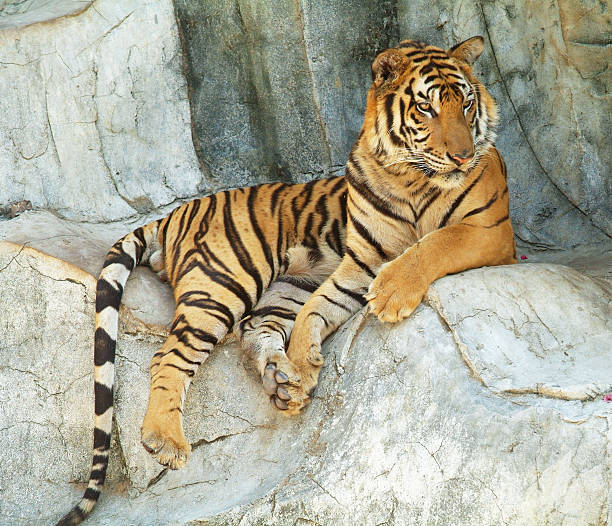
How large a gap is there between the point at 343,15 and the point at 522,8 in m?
0.94

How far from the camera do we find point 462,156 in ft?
10.0

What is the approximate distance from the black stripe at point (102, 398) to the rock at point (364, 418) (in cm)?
16

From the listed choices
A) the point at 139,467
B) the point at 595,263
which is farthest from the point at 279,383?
the point at 595,263

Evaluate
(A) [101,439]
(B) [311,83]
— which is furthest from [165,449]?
(B) [311,83]

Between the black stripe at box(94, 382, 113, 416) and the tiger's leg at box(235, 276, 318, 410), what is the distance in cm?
57

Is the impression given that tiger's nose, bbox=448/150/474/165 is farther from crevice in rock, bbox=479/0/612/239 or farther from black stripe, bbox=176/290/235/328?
crevice in rock, bbox=479/0/612/239

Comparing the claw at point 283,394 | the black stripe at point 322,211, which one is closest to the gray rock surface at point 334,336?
the claw at point 283,394

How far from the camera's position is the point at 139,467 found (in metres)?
3.38

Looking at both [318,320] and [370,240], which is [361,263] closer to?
[370,240]

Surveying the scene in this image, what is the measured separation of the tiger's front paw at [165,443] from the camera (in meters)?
3.02

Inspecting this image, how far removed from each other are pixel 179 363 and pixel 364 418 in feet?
2.71

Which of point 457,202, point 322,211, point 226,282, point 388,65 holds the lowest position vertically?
point 226,282

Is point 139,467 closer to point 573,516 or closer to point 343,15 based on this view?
point 573,516

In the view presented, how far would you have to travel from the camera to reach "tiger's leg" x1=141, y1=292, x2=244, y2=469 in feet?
9.96
